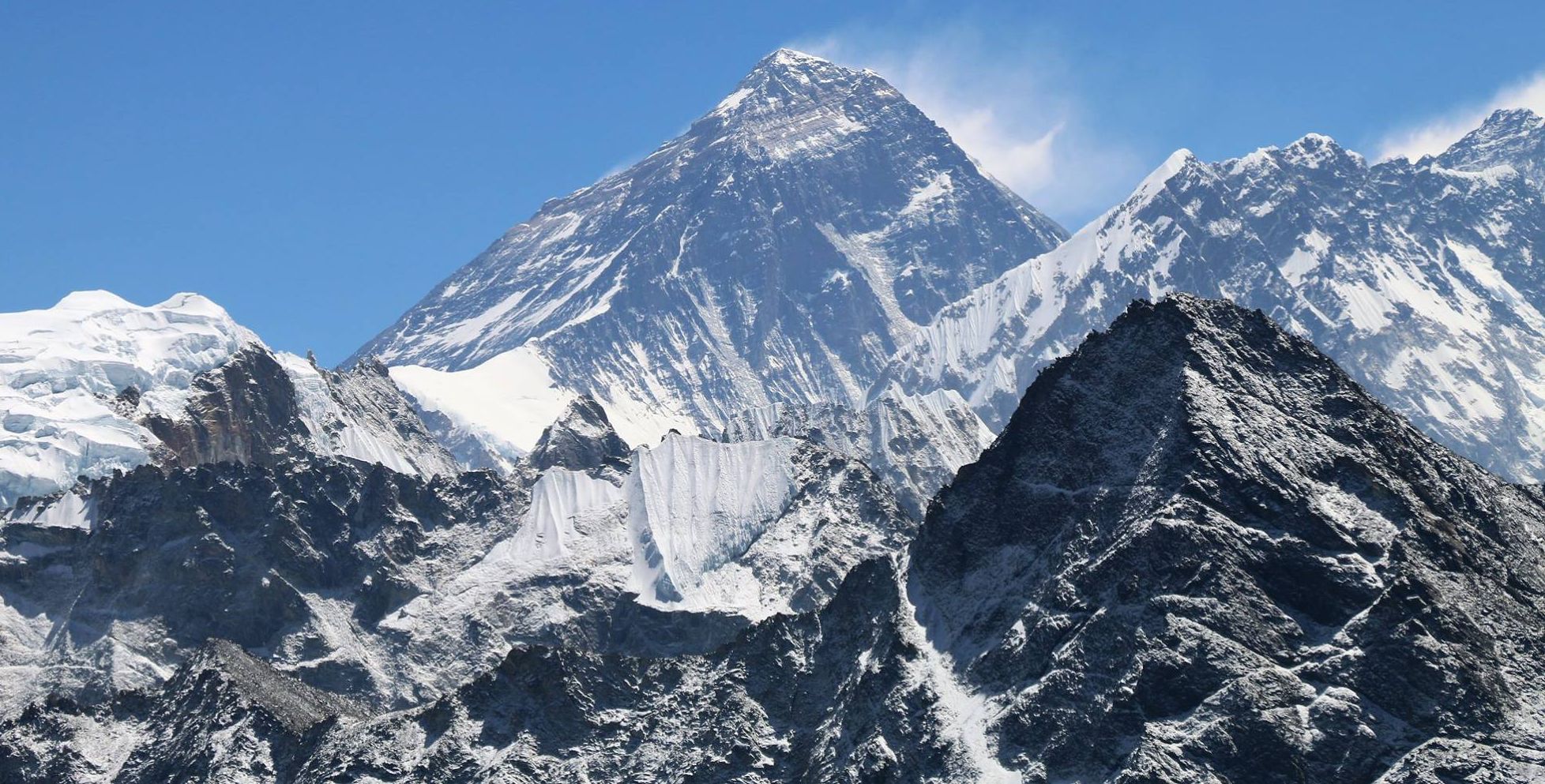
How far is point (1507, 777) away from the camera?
199875 millimetres
